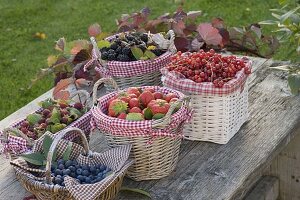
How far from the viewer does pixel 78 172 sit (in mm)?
1939

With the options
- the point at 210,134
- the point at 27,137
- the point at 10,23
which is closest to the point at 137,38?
the point at 210,134

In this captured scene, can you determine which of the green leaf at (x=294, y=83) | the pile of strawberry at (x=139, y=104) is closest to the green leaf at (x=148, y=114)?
the pile of strawberry at (x=139, y=104)

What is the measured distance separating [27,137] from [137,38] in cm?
69

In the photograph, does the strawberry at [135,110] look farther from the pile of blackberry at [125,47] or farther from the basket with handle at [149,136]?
the pile of blackberry at [125,47]

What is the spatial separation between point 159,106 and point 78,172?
0.33 m

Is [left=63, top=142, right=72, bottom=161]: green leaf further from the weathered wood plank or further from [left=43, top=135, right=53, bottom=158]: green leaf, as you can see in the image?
the weathered wood plank

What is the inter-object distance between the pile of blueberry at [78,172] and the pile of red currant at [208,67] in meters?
0.50

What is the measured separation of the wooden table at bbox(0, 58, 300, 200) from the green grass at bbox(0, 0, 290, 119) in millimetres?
1871

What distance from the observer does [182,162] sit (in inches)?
88.3

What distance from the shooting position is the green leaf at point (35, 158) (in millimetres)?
1976

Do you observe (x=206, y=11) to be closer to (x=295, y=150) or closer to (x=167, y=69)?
Result: (x=295, y=150)

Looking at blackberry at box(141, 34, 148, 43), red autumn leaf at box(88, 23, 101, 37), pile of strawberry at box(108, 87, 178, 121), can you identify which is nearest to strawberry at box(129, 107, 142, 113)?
pile of strawberry at box(108, 87, 178, 121)

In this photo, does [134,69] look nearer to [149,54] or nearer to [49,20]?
[149,54]

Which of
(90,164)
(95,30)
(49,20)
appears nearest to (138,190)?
(90,164)
